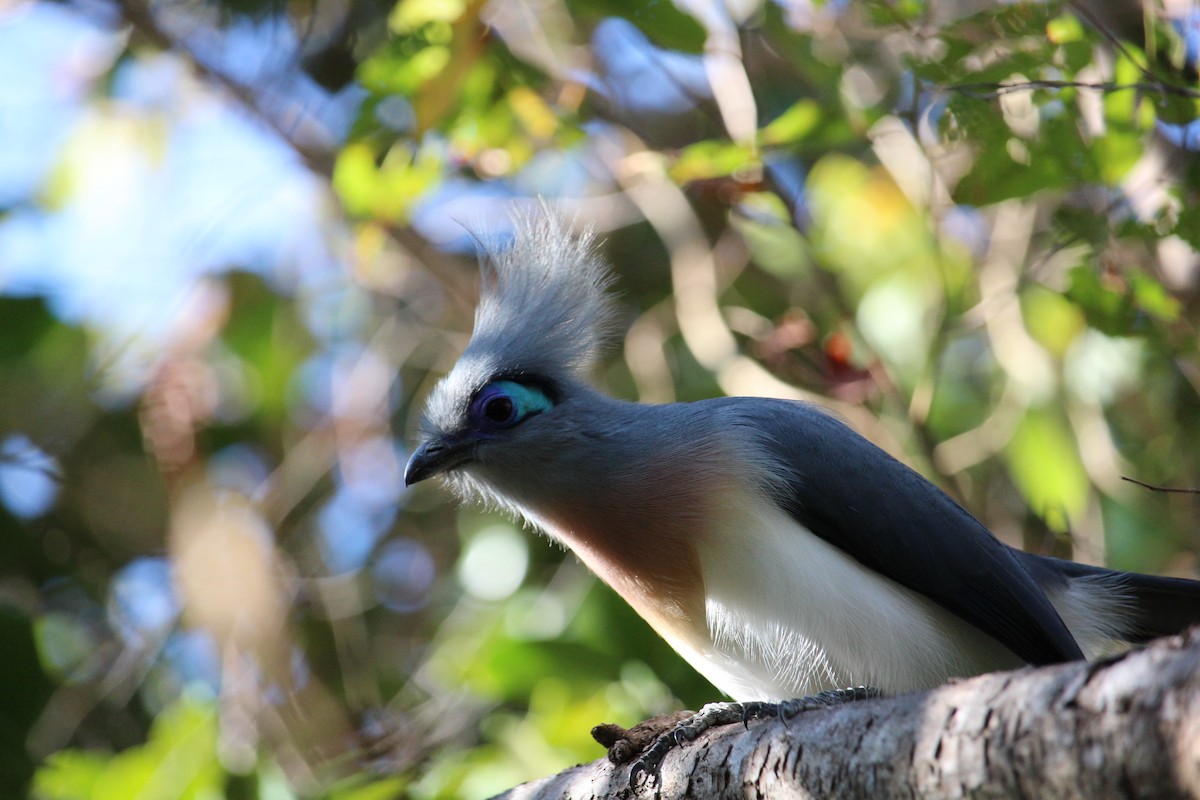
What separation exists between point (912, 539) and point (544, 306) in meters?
1.60

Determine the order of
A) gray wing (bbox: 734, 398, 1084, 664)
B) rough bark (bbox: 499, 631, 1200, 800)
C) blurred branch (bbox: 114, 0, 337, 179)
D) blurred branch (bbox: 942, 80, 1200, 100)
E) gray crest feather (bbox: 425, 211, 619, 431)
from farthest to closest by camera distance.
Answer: blurred branch (bbox: 114, 0, 337, 179), gray crest feather (bbox: 425, 211, 619, 431), gray wing (bbox: 734, 398, 1084, 664), blurred branch (bbox: 942, 80, 1200, 100), rough bark (bbox: 499, 631, 1200, 800)

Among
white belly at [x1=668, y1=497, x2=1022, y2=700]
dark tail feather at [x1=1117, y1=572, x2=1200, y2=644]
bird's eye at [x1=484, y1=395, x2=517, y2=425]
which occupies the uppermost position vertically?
bird's eye at [x1=484, y1=395, x2=517, y2=425]

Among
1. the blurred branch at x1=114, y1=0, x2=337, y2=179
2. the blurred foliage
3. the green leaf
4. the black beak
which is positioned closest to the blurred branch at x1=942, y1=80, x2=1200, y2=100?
the blurred foliage

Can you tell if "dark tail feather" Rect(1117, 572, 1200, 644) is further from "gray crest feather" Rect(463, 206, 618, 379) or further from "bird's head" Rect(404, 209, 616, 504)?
"gray crest feather" Rect(463, 206, 618, 379)

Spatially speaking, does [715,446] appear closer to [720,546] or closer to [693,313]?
[720,546]

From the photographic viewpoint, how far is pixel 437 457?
4059 mm

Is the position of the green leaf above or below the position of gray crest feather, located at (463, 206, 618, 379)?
below

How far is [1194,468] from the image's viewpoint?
5398mm

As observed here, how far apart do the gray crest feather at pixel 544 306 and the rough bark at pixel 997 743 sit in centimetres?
183

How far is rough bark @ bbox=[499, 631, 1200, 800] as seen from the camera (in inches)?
66.1

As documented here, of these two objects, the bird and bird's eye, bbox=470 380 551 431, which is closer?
the bird

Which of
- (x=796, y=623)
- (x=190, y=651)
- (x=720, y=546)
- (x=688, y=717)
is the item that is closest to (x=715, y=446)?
(x=720, y=546)

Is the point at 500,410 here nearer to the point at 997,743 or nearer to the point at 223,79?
the point at 997,743

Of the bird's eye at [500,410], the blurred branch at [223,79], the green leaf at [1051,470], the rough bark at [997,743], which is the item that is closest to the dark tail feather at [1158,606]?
the green leaf at [1051,470]
